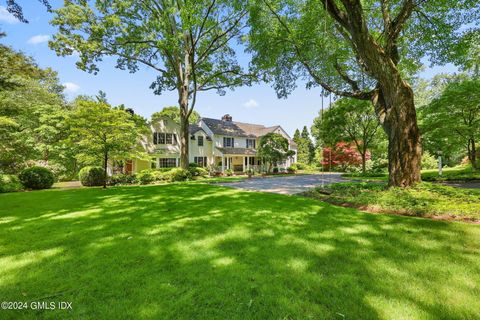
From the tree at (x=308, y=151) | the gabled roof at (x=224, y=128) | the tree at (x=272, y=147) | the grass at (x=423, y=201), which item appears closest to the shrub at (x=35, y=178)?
the grass at (x=423, y=201)

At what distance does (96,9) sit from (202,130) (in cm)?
1542

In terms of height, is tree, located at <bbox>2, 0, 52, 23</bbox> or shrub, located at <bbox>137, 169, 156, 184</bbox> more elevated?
tree, located at <bbox>2, 0, 52, 23</bbox>

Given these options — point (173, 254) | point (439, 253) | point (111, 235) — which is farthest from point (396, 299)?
point (111, 235)

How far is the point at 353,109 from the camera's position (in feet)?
66.6

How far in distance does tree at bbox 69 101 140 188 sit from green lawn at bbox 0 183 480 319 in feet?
26.6

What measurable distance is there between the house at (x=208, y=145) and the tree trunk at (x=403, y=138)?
62.2 ft

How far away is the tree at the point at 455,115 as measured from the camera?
13.5 meters

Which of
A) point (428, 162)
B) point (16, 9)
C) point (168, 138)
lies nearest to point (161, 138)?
point (168, 138)

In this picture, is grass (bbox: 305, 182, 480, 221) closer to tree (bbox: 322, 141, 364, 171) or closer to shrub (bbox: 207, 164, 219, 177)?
shrub (bbox: 207, 164, 219, 177)

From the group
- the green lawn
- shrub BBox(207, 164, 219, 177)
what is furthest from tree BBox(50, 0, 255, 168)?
the green lawn

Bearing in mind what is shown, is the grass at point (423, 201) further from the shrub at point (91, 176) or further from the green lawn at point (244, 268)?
the shrub at point (91, 176)

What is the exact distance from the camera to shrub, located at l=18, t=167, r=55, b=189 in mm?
13789

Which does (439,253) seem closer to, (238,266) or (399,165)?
(238,266)

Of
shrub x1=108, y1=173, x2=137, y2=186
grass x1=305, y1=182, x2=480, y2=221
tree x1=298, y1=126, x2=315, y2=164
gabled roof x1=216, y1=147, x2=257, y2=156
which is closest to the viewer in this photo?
grass x1=305, y1=182, x2=480, y2=221
